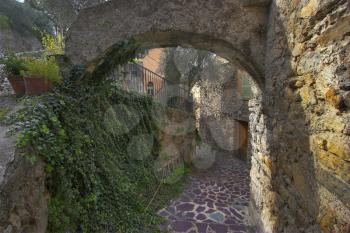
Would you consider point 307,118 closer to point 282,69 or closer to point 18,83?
point 282,69

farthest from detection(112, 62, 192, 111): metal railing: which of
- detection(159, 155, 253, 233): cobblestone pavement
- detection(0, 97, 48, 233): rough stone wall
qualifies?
detection(0, 97, 48, 233): rough stone wall

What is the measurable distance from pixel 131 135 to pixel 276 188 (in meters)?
3.20

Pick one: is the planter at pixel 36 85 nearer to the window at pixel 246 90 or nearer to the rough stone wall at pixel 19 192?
the rough stone wall at pixel 19 192

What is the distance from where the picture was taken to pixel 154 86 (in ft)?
28.3

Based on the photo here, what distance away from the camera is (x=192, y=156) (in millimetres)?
9148

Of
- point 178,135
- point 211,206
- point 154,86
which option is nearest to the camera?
point 211,206

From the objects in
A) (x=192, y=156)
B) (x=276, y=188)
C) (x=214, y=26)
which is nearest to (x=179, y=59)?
(x=192, y=156)

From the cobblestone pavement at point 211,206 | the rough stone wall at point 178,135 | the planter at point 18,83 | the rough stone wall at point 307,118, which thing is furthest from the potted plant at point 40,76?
the rough stone wall at point 178,135

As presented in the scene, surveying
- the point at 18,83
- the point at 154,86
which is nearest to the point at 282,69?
the point at 18,83

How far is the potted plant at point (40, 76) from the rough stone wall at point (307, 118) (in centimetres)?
266

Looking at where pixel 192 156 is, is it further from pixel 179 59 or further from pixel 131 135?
pixel 179 59

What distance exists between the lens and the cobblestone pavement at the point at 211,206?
164 inches

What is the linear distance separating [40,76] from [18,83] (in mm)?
556

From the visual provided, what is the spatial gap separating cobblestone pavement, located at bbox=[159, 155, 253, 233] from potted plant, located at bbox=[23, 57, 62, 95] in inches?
118
